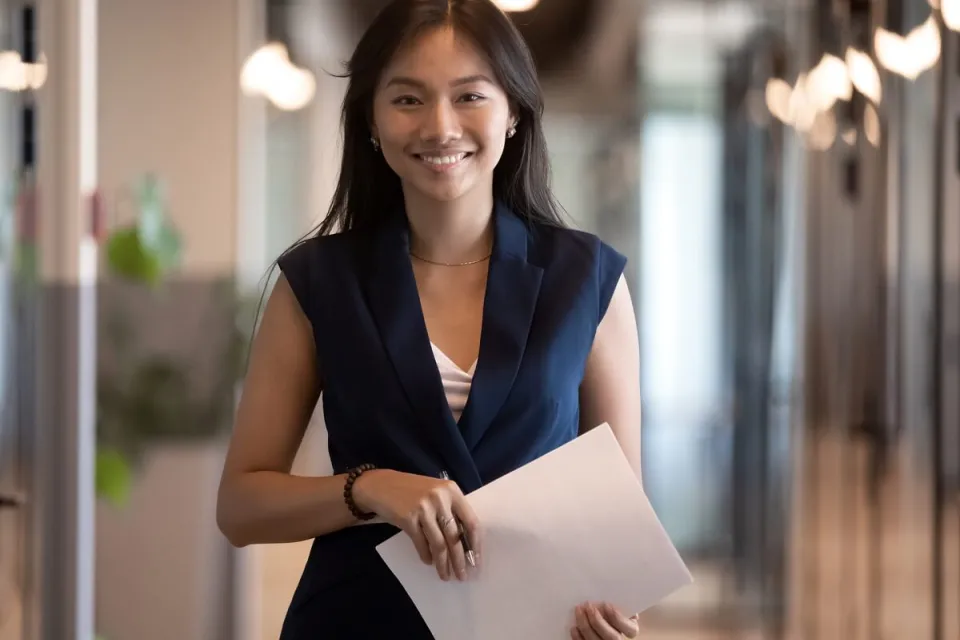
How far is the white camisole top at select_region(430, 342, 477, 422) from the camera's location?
50.7 inches

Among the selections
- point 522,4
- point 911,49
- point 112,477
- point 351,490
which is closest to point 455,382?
point 351,490

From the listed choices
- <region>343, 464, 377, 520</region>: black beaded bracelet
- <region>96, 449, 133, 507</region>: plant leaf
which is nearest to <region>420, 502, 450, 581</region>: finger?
<region>343, 464, 377, 520</region>: black beaded bracelet

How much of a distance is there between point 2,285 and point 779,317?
2.42 m

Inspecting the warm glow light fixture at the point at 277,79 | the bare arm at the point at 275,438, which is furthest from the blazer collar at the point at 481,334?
the warm glow light fixture at the point at 277,79

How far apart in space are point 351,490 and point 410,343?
0.62 feet

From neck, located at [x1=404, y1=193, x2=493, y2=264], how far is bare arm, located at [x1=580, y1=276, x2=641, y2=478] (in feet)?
0.59

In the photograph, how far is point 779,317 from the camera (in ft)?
12.3

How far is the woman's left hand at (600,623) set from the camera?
3.85 ft

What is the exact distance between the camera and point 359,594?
132cm

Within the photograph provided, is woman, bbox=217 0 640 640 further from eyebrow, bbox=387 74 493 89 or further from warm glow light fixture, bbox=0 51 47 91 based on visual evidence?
warm glow light fixture, bbox=0 51 47 91

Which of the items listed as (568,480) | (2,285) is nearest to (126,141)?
(2,285)

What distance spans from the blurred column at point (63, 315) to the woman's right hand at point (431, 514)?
66.2 inches

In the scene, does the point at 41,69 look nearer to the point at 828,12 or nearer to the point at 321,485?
the point at 321,485

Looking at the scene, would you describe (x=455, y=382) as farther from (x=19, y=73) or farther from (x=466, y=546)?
(x=19, y=73)
